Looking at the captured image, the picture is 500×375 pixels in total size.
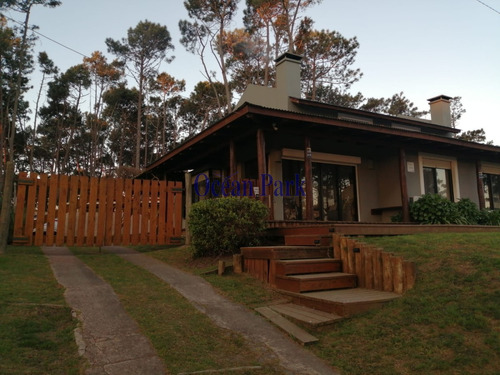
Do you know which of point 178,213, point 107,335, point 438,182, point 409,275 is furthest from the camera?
point 438,182

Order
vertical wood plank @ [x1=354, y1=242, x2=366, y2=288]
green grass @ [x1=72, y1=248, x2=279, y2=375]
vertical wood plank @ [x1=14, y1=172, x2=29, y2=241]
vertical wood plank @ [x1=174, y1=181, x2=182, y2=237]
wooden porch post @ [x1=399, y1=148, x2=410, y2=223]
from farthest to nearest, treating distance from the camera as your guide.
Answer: wooden porch post @ [x1=399, y1=148, x2=410, y2=223], vertical wood plank @ [x1=174, y1=181, x2=182, y2=237], vertical wood plank @ [x1=14, y1=172, x2=29, y2=241], vertical wood plank @ [x1=354, y1=242, x2=366, y2=288], green grass @ [x1=72, y1=248, x2=279, y2=375]

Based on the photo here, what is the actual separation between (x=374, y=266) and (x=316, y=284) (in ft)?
2.49

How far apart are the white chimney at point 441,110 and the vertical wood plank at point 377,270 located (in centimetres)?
1442

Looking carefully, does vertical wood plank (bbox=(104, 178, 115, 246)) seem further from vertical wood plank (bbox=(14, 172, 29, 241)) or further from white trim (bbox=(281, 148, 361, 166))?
white trim (bbox=(281, 148, 361, 166))

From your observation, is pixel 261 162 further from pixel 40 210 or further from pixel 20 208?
pixel 20 208

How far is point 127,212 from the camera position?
8477 mm

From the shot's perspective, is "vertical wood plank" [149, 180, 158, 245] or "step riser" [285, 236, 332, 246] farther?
"vertical wood plank" [149, 180, 158, 245]

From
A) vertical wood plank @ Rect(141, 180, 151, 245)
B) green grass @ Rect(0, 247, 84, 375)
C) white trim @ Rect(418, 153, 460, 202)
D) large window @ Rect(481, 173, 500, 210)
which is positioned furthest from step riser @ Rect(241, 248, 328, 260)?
large window @ Rect(481, 173, 500, 210)

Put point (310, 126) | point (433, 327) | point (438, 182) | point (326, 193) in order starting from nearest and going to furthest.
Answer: point (433, 327) < point (310, 126) < point (326, 193) < point (438, 182)

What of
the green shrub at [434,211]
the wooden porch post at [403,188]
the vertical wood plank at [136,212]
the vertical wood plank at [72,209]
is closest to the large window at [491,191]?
the green shrub at [434,211]

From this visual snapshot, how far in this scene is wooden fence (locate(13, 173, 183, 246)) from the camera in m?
7.70

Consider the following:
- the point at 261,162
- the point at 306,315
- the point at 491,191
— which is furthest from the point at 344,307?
the point at 491,191

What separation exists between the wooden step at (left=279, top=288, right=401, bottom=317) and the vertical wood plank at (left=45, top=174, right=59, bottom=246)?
5.54 m

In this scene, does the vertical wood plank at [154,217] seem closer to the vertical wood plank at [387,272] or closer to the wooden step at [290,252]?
the wooden step at [290,252]
